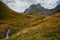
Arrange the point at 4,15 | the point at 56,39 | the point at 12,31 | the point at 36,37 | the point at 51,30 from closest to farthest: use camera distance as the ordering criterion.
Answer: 1. the point at 56,39
2. the point at 36,37
3. the point at 51,30
4. the point at 12,31
5. the point at 4,15

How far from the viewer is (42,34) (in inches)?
1865

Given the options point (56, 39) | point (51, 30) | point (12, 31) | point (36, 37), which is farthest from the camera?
point (12, 31)

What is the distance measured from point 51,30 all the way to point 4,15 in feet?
244

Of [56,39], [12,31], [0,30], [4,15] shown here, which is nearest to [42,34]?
[56,39]

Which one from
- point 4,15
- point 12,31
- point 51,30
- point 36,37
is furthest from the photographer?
point 4,15

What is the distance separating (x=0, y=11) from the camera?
122 meters

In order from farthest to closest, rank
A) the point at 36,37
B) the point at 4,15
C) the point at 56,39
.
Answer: the point at 4,15, the point at 36,37, the point at 56,39

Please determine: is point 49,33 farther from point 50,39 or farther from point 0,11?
point 0,11

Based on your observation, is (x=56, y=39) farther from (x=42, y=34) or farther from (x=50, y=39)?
(x=42, y=34)

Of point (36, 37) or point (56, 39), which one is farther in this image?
point (36, 37)

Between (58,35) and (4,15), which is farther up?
(4,15)

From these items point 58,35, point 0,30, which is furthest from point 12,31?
point 58,35

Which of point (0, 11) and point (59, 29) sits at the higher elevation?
point (0, 11)

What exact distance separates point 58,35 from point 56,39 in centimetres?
336
